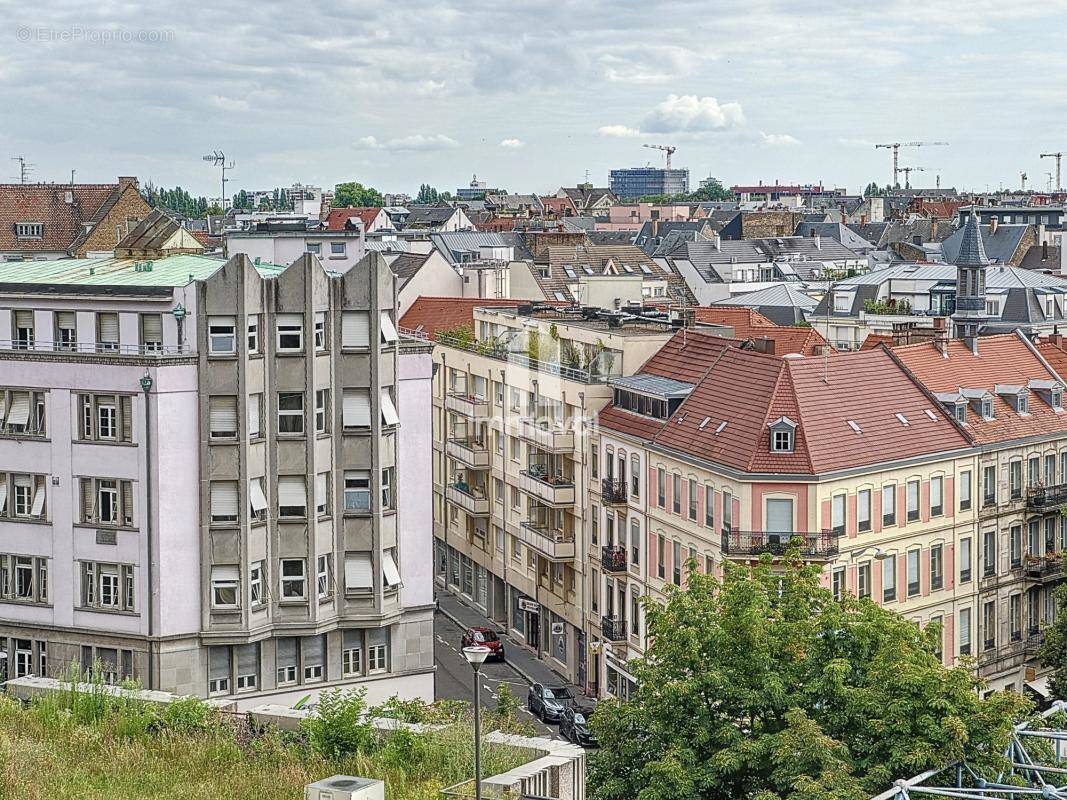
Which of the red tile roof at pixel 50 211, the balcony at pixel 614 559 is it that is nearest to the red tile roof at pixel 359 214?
the red tile roof at pixel 50 211

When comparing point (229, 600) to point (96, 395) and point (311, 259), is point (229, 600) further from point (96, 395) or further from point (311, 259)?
point (311, 259)

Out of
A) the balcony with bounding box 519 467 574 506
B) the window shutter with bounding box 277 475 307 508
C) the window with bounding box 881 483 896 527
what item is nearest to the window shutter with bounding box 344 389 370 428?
the window shutter with bounding box 277 475 307 508

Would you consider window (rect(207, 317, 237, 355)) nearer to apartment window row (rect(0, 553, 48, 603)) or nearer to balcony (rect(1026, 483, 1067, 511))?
apartment window row (rect(0, 553, 48, 603))

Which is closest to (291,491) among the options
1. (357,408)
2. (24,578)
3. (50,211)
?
(357,408)

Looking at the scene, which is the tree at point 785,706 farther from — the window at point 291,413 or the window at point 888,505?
the window at point 888,505

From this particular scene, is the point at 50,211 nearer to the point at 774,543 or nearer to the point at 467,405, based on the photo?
the point at 467,405

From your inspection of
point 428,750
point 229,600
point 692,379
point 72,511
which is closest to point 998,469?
point 692,379
